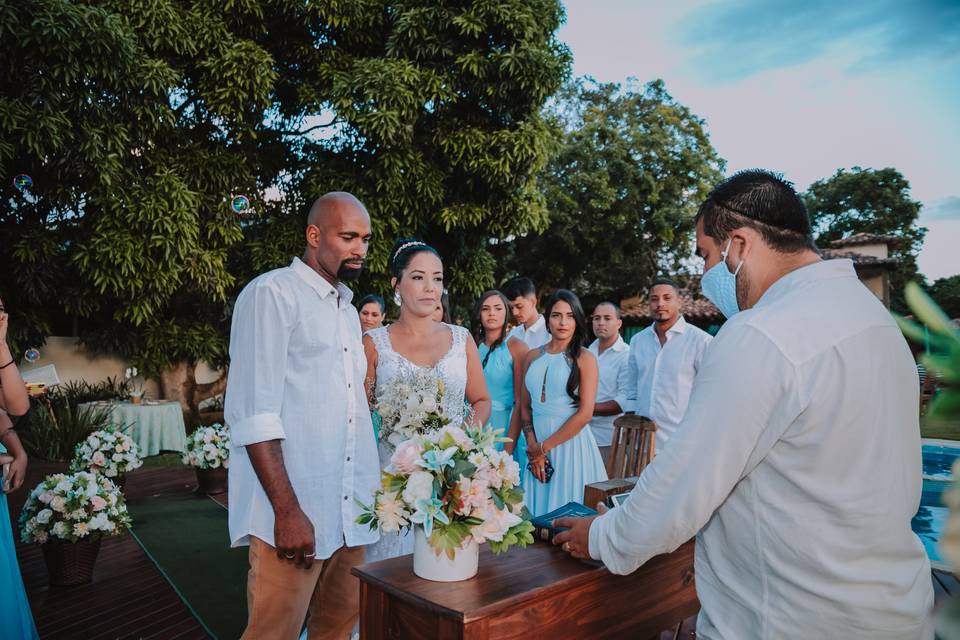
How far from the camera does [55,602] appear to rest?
14.9 feet

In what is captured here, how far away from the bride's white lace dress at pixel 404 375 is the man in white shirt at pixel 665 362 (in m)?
2.38

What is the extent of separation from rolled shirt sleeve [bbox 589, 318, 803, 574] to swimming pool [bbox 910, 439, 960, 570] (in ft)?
15.5

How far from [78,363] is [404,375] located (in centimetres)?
1151

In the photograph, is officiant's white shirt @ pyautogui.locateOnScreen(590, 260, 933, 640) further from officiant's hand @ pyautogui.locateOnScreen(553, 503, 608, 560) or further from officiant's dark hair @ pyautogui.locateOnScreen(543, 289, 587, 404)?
officiant's dark hair @ pyautogui.locateOnScreen(543, 289, 587, 404)

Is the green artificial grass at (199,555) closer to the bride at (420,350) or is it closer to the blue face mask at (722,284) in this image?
the bride at (420,350)

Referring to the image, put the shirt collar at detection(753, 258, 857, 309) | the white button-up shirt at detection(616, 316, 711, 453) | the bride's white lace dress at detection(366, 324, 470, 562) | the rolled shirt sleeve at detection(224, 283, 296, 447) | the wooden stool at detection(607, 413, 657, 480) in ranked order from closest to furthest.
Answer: the shirt collar at detection(753, 258, 857, 309) < the rolled shirt sleeve at detection(224, 283, 296, 447) < the bride's white lace dress at detection(366, 324, 470, 562) < the wooden stool at detection(607, 413, 657, 480) < the white button-up shirt at detection(616, 316, 711, 453)

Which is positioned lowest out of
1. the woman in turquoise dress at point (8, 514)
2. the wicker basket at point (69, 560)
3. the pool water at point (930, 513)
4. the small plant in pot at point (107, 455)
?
the pool water at point (930, 513)

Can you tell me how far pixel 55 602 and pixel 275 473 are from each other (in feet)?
11.8

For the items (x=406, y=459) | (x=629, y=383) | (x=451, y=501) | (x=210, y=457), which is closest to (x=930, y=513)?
→ (x=629, y=383)

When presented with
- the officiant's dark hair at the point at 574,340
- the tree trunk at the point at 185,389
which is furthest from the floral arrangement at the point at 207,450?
the officiant's dark hair at the point at 574,340

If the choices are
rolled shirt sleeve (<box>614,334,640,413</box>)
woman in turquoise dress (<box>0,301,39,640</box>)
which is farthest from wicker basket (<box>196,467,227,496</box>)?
rolled shirt sleeve (<box>614,334,640,413</box>)

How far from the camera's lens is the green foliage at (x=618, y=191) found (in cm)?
2116

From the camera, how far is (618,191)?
21594 millimetres

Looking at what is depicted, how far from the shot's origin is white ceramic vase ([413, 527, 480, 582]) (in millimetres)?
1827
